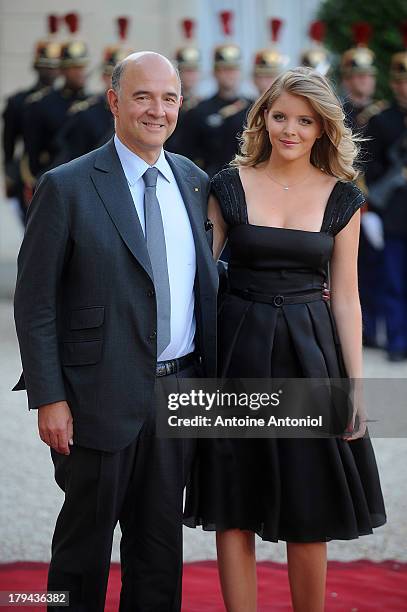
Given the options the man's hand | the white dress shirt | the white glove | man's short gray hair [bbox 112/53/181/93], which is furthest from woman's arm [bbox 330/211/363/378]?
the white glove

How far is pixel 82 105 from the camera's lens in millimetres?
9062

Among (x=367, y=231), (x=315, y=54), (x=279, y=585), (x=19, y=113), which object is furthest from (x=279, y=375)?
(x=19, y=113)

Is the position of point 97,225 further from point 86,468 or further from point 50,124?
point 50,124

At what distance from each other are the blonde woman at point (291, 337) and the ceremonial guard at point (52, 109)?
616 centimetres

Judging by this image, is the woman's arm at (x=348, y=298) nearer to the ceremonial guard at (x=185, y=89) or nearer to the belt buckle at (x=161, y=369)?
the belt buckle at (x=161, y=369)

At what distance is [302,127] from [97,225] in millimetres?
659

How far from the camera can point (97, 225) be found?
3.01 m

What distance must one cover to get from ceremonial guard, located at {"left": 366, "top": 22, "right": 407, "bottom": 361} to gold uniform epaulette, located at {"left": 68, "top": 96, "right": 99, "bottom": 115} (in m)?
2.22

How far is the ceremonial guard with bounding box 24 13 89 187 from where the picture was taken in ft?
30.8

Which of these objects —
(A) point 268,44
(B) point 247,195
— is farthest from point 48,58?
(B) point 247,195

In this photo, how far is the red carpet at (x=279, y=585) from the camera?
383cm

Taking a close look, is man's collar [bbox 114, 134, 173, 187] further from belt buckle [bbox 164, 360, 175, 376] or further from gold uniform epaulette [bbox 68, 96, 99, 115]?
gold uniform epaulette [bbox 68, 96, 99, 115]

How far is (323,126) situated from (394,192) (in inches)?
173

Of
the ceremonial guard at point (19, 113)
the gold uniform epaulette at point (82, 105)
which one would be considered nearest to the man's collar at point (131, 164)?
the gold uniform epaulette at point (82, 105)
